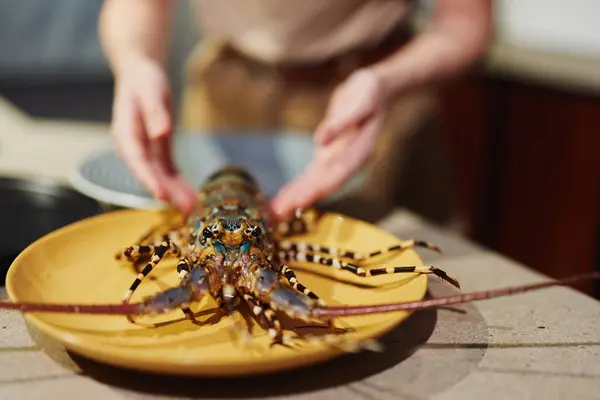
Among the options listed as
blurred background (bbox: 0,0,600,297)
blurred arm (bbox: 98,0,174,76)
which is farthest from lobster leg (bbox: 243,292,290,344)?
blurred background (bbox: 0,0,600,297)

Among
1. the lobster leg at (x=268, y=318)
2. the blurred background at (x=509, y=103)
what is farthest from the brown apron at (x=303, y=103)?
the lobster leg at (x=268, y=318)

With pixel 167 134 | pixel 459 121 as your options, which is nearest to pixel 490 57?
Answer: pixel 459 121

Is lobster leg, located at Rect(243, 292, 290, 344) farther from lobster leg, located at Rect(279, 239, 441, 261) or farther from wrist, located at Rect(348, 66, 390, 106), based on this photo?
wrist, located at Rect(348, 66, 390, 106)

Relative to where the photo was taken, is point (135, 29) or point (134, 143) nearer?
point (134, 143)

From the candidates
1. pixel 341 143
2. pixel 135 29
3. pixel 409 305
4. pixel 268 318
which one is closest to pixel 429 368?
pixel 409 305

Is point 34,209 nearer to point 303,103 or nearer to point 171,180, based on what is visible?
point 171,180
